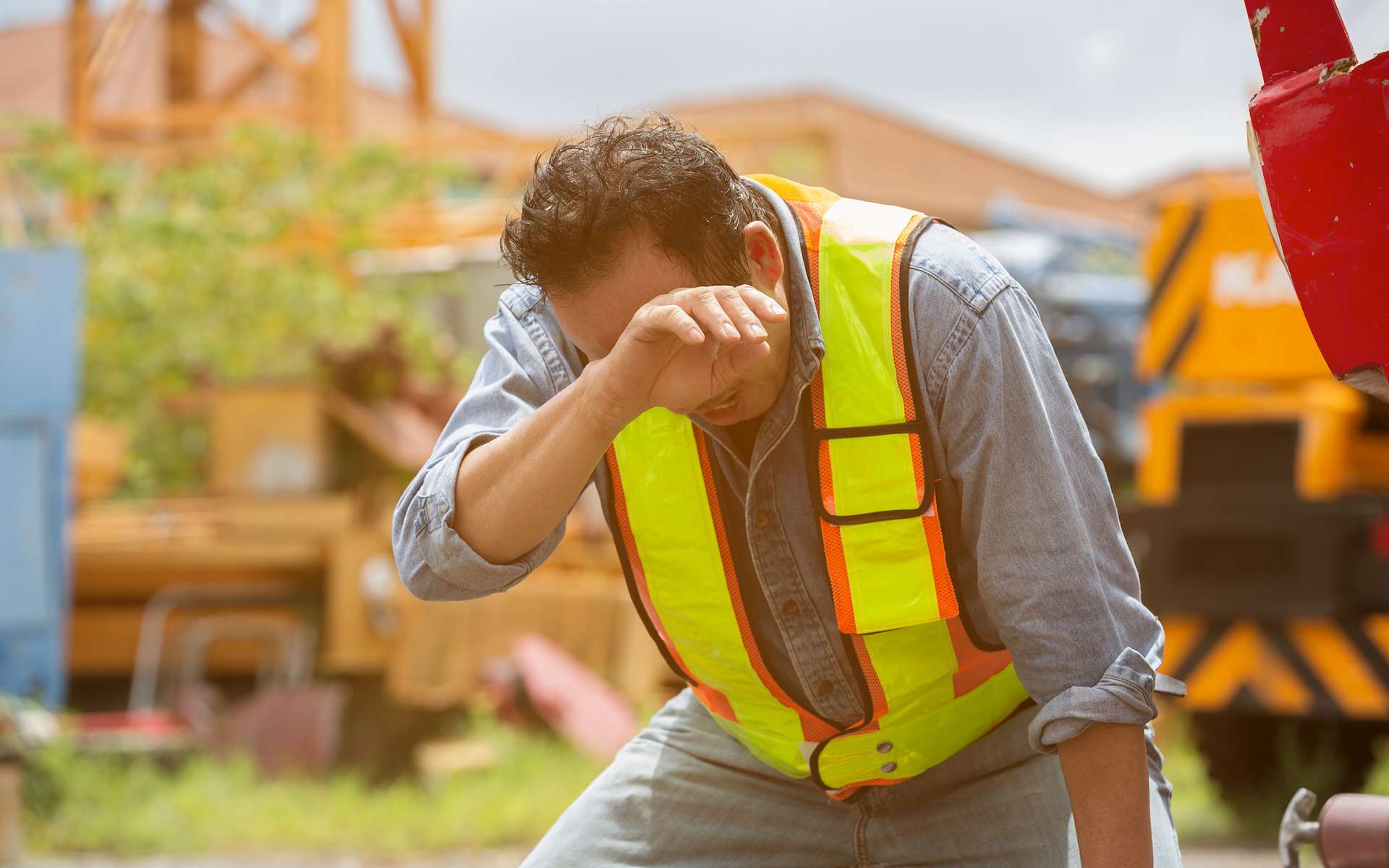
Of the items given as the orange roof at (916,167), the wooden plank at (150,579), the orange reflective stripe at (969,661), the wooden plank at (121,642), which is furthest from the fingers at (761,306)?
the orange roof at (916,167)

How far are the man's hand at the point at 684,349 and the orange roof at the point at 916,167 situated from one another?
808 inches

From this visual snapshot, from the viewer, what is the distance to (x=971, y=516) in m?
1.86

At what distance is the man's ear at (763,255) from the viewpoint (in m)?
1.87

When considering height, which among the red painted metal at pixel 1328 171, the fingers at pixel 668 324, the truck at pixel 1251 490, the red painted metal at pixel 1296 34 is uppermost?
the red painted metal at pixel 1296 34

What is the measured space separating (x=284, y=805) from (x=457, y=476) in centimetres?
415

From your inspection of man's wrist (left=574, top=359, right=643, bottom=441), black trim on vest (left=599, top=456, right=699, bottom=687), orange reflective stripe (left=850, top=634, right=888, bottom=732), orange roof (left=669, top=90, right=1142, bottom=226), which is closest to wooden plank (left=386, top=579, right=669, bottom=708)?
black trim on vest (left=599, top=456, right=699, bottom=687)

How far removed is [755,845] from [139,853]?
12.8 ft

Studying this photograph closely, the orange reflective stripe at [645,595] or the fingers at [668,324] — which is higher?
the fingers at [668,324]

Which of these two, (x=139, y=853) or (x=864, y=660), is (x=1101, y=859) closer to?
(x=864, y=660)

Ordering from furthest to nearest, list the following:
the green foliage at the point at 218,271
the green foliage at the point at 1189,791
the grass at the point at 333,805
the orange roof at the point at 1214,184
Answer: the green foliage at the point at 218,271
the grass at the point at 333,805
the green foliage at the point at 1189,791
the orange roof at the point at 1214,184

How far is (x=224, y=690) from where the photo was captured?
722 cm

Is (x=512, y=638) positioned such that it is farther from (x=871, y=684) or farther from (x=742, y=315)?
(x=742, y=315)

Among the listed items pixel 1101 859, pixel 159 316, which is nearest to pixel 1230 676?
pixel 1101 859

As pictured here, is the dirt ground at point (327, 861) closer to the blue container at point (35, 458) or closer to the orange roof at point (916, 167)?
the blue container at point (35, 458)
